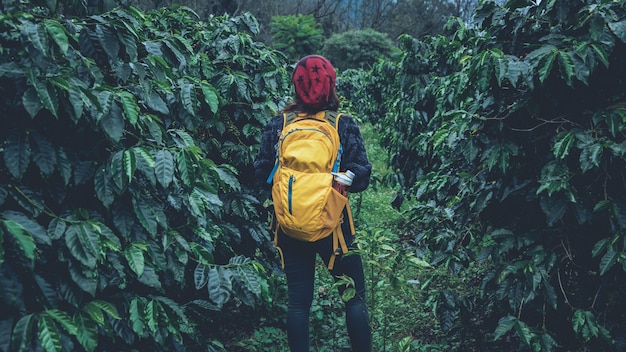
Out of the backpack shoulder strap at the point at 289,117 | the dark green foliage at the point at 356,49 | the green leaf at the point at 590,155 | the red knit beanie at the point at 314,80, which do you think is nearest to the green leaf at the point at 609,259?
the green leaf at the point at 590,155

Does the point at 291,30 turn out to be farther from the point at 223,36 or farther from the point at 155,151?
the point at 155,151

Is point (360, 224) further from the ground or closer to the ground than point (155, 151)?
closer to the ground

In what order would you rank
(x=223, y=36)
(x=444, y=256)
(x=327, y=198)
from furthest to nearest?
1. (x=223, y=36)
2. (x=444, y=256)
3. (x=327, y=198)

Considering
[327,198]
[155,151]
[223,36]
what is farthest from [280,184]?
[223,36]

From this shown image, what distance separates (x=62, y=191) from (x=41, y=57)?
0.46m

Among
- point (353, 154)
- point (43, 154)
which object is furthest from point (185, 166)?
point (353, 154)

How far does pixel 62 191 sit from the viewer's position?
5.53 ft

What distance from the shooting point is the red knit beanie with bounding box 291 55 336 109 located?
240 cm

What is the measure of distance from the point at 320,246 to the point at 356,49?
27.2 meters

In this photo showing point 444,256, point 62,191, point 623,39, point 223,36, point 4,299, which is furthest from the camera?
point 223,36

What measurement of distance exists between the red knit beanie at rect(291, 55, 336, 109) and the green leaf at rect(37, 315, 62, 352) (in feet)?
4.90

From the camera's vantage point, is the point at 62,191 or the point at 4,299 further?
the point at 62,191

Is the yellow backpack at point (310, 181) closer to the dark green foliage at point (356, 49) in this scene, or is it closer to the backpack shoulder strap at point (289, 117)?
the backpack shoulder strap at point (289, 117)

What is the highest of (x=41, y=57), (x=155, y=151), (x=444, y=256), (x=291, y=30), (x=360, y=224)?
(x=291, y=30)
